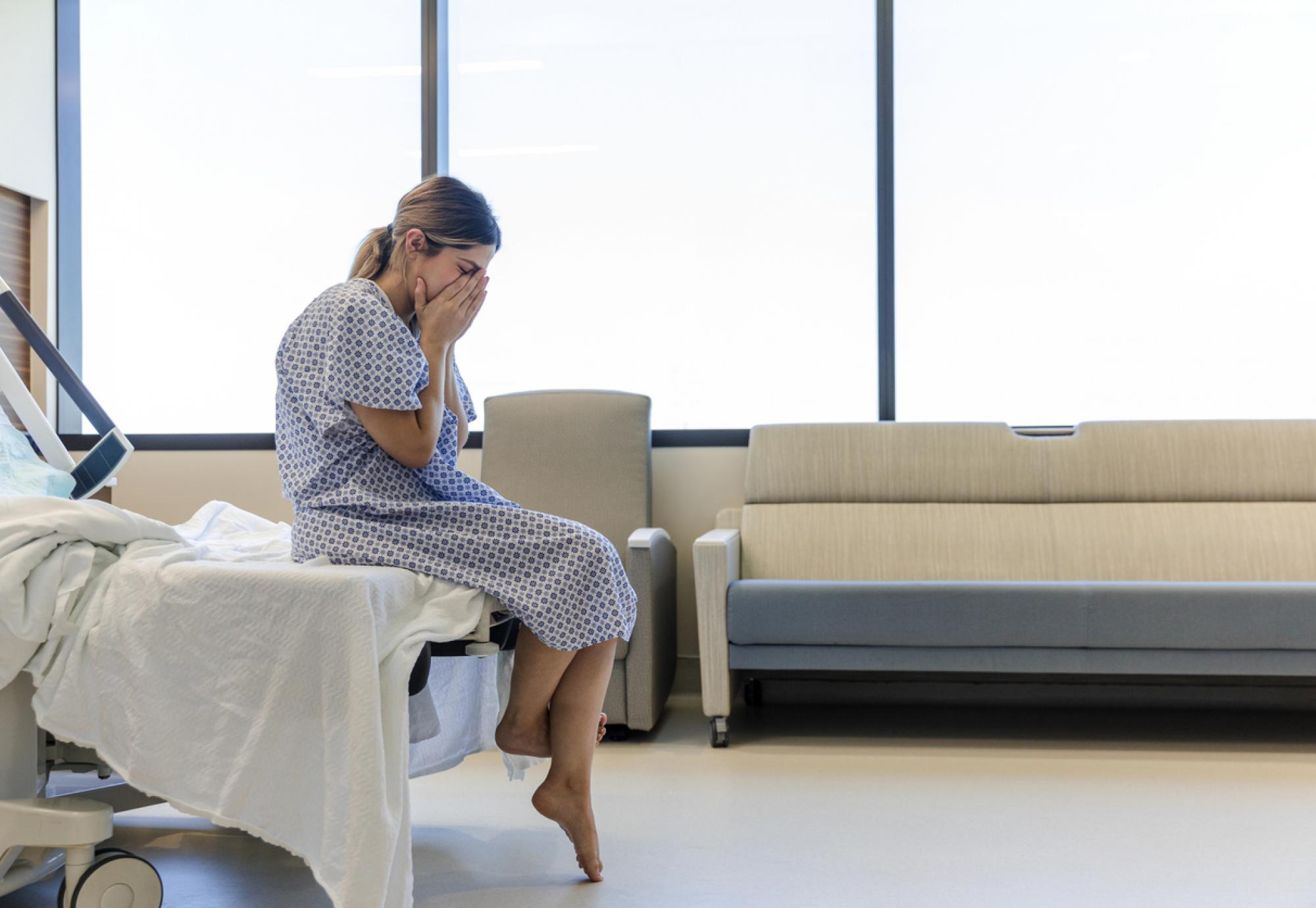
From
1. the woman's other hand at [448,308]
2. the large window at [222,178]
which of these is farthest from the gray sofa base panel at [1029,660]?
the large window at [222,178]

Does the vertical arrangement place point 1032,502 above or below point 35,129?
below

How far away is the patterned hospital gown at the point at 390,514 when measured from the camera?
1.61m

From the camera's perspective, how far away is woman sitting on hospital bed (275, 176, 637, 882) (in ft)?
5.30

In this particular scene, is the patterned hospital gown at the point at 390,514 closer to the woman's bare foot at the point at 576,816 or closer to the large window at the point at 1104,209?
the woman's bare foot at the point at 576,816

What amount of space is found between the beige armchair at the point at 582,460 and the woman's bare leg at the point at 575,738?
138cm

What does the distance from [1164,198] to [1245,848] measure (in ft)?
7.66

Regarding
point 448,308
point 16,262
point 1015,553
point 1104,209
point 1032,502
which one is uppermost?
point 1104,209

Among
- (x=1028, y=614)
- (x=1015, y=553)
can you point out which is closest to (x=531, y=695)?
(x=1028, y=614)

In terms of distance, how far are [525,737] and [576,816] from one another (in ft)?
0.50

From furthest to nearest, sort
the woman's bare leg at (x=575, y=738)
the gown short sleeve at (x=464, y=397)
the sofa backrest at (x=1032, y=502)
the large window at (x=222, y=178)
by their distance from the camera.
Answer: the large window at (x=222, y=178)
the sofa backrest at (x=1032, y=502)
the gown short sleeve at (x=464, y=397)
the woman's bare leg at (x=575, y=738)

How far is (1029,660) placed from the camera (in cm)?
271

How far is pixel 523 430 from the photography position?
11.1ft

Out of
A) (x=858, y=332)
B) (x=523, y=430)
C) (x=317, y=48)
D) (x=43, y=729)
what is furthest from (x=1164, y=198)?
(x=43, y=729)

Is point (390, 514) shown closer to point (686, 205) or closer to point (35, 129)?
point (686, 205)
